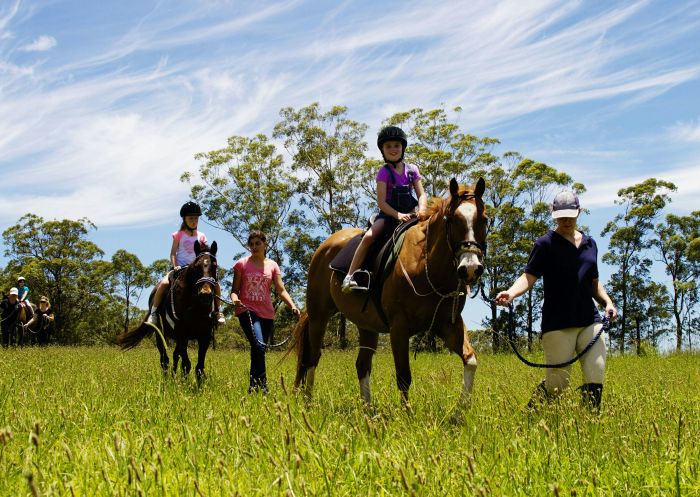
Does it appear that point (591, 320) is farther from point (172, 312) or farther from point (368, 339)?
point (172, 312)

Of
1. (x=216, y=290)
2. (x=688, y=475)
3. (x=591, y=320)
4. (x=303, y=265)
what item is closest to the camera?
(x=688, y=475)

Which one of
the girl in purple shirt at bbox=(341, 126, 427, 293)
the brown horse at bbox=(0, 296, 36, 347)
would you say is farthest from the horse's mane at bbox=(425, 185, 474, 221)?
the brown horse at bbox=(0, 296, 36, 347)

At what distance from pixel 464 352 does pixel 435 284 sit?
0.76m

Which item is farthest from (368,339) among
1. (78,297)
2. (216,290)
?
(78,297)

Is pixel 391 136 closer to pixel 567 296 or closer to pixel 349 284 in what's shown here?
pixel 349 284

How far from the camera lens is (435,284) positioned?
662cm

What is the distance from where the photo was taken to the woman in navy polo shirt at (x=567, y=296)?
6.00 m

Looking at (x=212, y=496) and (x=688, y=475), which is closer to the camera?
(x=212, y=496)

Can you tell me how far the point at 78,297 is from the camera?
60438 millimetres

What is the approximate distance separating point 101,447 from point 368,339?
15.6ft

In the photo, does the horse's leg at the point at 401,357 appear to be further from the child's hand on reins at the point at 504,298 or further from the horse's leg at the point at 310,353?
the horse's leg at the point at 310,353

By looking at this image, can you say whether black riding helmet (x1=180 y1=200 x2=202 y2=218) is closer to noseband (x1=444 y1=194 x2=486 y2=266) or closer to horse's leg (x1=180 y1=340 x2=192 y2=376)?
horse's leg (x1=180 y1=340 x2=192 y2=376)

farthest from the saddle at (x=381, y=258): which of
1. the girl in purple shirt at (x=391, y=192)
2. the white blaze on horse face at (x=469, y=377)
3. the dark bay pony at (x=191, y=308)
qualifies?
the dark bay pony at (x=191, y=308)

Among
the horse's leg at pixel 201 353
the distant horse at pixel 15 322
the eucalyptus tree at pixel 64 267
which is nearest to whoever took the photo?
the horse's leg at pixel 201 353
